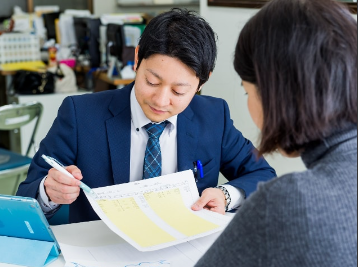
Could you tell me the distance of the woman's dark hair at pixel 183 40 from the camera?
4.63 feet

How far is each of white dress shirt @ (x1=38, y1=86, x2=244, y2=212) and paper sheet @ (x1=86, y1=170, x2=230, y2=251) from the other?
0.52ft

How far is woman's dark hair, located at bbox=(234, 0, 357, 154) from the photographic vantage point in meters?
0.80

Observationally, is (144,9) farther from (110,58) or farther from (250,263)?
(250,263)

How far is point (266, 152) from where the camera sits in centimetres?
92

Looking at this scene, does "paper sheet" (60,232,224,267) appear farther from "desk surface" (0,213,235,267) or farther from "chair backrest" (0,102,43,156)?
"chair backrest" (0,102,43,156)

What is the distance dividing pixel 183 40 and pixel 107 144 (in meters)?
0.39

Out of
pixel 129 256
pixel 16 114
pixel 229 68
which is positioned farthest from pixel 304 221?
pixel 16 114

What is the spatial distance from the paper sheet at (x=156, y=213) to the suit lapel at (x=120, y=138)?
160 mm

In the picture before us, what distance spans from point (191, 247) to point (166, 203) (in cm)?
14

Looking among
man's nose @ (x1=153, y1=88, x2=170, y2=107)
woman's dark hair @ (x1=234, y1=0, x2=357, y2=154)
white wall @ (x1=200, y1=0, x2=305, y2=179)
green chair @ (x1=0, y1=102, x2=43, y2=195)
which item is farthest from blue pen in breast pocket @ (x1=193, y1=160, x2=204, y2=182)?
green chair @ (x1=0, y1=102, x2=43, y2=195)

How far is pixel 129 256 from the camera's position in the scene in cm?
125

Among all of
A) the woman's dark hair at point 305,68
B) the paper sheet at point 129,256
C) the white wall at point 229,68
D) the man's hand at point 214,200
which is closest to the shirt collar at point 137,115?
the man's hand at point 214,200

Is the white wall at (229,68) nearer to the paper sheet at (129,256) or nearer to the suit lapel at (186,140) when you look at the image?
the suit lapel at (186,140)

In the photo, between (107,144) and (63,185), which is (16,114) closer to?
(107,144)
